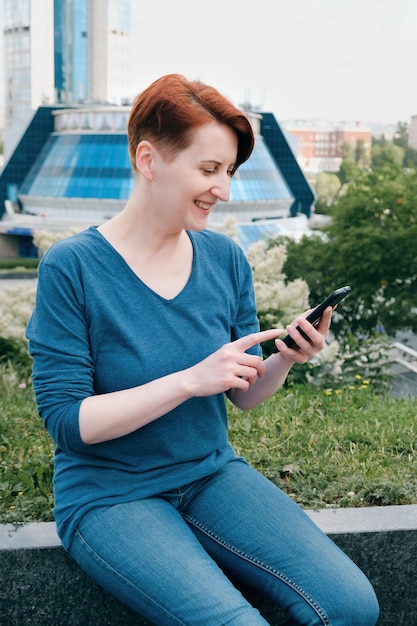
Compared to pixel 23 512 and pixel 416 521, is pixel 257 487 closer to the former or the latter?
pixel 416 521

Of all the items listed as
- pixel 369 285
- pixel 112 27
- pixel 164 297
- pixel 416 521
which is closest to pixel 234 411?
pixel 416 521

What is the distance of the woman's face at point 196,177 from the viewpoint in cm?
201

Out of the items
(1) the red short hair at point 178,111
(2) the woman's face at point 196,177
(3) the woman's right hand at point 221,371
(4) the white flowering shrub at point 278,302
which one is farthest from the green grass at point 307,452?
(4) the white flowering shrub at point 278,302

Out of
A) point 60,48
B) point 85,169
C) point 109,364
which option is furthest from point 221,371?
point 60,48

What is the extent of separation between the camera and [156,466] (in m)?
2.02

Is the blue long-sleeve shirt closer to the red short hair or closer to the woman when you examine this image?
the woman

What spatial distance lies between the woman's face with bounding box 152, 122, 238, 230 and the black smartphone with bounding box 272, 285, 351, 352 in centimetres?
37

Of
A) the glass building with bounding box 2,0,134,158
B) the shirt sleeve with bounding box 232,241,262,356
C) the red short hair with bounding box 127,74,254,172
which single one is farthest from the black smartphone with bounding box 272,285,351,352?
the glass building with bounding box 2,0,134,158

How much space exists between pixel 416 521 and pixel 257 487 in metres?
0.58

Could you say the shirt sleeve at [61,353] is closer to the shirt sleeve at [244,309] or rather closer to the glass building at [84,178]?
the shirt sleeve at [244,309]

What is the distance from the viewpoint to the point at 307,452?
300cm

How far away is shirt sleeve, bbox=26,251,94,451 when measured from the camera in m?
1.92

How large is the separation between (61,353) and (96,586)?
2.30 ft

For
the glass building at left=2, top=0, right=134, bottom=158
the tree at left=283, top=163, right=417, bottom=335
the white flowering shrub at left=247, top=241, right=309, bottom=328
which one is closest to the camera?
the white flowering shrub at left=247, top=241, right=309, bottom=328
